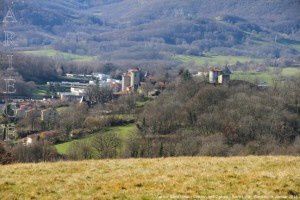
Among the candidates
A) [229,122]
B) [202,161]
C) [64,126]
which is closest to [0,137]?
[64,126]

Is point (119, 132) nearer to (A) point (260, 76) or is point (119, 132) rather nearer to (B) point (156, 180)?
(B) point (156, 180)

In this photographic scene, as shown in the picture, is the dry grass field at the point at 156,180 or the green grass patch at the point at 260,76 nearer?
the dry grass field at the point at 156,180

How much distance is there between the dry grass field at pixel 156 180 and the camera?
39.2ft

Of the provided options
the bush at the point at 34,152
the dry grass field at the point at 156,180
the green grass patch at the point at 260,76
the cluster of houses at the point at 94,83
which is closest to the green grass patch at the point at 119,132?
the bush at the point at 34,152

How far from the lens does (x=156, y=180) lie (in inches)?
531

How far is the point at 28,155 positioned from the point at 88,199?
3165 centimetres

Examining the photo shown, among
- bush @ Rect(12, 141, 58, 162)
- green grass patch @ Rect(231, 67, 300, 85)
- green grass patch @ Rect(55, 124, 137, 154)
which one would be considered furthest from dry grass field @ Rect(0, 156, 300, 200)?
green grass patch @ Rect(231, 67, 300, 85)

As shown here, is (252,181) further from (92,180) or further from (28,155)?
(28,155)

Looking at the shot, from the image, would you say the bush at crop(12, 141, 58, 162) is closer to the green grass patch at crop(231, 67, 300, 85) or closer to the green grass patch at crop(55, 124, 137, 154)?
the green grass patch at crop(55, 124, 137, 154)

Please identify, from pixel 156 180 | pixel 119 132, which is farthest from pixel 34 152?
pixel 156 180

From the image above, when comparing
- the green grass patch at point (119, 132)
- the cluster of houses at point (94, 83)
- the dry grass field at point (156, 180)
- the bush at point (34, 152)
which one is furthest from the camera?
the cluster of houses at point (94, 83)

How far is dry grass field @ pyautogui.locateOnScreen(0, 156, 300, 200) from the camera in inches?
470

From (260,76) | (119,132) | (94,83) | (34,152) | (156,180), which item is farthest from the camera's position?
(260,76)

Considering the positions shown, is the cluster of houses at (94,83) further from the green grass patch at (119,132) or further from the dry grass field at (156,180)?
the dry grass field at (156,180)
